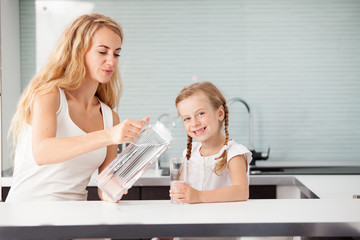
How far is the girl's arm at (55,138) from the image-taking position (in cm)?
109

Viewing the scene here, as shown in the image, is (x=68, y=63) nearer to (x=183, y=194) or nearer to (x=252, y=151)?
(x=183, y=194)

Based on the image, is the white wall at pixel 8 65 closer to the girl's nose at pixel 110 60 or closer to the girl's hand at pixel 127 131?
the girl's nose at pixel 110 60

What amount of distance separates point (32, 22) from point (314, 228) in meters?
2.72

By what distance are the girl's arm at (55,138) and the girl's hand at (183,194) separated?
7.7 inches

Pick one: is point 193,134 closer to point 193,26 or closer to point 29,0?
point 193,26

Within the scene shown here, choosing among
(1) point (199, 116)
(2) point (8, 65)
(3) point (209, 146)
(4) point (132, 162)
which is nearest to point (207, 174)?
(3) point (209, 146)

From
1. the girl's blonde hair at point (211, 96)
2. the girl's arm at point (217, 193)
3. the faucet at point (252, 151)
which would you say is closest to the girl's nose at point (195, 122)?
the girl's blonde hair at point (211, 96)

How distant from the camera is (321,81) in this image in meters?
2.96

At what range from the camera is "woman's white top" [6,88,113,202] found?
137 centimetres

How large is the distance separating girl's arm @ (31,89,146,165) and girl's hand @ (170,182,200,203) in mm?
196

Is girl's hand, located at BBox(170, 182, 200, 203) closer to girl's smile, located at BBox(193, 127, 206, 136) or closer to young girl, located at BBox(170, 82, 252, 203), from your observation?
young girl, located at BBox(170, 82, 252, 203)

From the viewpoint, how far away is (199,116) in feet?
5.08

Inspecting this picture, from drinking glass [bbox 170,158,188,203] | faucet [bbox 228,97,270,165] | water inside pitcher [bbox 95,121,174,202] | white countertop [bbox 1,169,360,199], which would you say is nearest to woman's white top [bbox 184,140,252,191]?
drinking glass [bbox 170,158,188,203]

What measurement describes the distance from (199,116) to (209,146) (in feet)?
0.56
